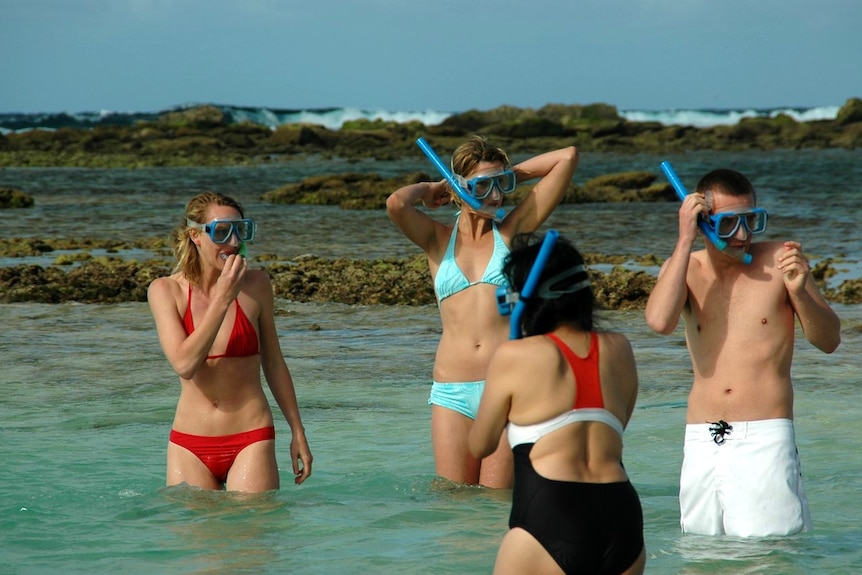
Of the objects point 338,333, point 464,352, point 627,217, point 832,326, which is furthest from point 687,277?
point 627,217

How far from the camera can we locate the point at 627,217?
82.0ft

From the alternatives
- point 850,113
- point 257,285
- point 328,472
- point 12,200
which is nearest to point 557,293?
point 257,285

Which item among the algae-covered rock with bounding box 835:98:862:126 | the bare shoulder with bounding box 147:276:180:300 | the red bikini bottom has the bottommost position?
the red bikini bottom

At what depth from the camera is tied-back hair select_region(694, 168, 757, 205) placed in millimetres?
4836

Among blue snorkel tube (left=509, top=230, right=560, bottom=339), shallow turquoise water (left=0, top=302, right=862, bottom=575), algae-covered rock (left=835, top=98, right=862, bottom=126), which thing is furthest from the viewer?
algae-covered rock (left=835, top=98, right=862, bottom=126)

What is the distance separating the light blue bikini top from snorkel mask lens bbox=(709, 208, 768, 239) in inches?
44.3

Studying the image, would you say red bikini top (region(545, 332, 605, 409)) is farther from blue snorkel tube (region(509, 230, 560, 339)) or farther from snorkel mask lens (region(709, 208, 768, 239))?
snorkel mask lens (region(709, 208, 768, 239))

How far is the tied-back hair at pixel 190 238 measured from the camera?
5.34m

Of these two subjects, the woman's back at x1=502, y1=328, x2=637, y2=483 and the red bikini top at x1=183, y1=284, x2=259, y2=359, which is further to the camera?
the red bikini top at x1=183, y1=284, x2=259, y2=359

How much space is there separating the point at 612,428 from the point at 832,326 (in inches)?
67.4

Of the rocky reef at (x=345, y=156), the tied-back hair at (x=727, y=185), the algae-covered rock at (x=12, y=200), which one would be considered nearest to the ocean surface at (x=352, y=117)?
the rocky reef at (x=345, y=156)

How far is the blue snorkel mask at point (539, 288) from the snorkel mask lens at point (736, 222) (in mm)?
1432

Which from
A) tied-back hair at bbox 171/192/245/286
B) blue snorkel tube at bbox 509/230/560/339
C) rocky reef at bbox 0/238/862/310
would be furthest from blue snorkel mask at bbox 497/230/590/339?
rocky reef at bbox 0/238/862/310

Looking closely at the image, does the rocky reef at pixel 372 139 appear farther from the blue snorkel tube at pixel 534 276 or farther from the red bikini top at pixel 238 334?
the blue snorkel tube at pixel 534 276
